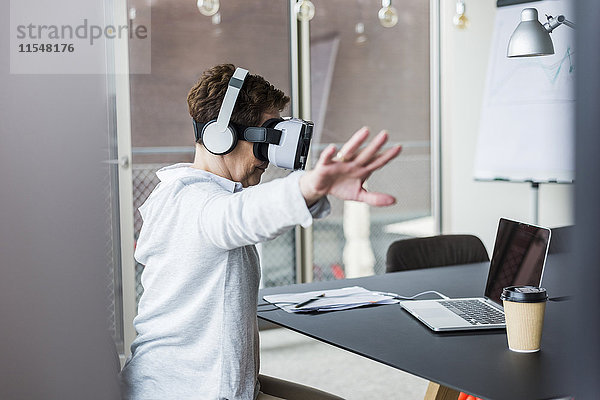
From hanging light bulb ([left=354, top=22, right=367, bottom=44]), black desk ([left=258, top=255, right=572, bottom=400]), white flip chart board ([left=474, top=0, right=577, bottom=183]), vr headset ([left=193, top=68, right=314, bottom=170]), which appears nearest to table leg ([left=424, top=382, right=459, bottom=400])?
black desk ([left=258, top=255, right=572, bottom=400])

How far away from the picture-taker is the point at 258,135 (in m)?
1.48

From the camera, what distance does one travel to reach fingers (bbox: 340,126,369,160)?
34.4 inches

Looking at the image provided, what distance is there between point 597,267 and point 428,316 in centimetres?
146

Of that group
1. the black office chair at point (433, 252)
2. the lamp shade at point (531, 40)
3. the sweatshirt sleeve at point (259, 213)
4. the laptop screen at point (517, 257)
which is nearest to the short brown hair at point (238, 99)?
the sweatshirt sleeve at point (259, 213)

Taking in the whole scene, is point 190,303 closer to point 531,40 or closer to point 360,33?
point 531,40

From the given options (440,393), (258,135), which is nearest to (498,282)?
(440,393)

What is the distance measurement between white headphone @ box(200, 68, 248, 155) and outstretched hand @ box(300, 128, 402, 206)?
0.48 metres

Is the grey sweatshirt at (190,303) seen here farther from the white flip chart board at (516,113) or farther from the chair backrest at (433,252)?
the white flip chart board at (516,113)

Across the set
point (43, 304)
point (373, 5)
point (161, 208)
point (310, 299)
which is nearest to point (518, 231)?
point (310, 299)

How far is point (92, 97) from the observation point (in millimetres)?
963

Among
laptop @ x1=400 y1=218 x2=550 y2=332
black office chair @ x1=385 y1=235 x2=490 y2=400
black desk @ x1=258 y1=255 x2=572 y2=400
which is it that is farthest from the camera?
black office chair @ x1=385 y1=235 x2=490 y2=400

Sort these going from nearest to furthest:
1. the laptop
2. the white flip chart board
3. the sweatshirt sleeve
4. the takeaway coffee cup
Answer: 1. the sweatshirt sleeve
2. the takeaway coffee cup
3. the laptop
4. the white flip chart board

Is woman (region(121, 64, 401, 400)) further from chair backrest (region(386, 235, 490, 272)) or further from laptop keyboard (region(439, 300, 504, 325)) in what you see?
chair backrest (region(386, 235, 490, 272))

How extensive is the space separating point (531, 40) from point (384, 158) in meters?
1.70
